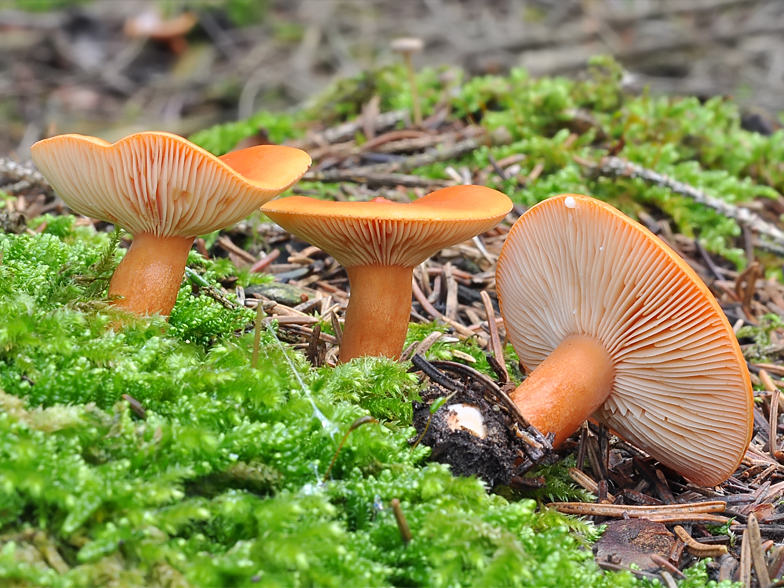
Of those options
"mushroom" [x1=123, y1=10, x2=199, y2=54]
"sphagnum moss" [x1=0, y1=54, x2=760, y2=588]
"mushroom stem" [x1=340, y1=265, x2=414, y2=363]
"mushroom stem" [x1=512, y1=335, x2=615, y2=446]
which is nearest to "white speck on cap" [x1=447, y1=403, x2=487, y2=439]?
"sphagnum moss" [x1=0, y1=54, x2=760, y2=588]

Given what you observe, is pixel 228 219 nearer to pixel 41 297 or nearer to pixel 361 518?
pixel 41 297

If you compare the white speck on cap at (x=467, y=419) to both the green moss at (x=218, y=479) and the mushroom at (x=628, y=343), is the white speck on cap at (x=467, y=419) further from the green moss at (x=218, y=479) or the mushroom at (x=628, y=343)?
the mushroom at (x=628, y=343)

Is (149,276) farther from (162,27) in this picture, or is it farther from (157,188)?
(162,27)

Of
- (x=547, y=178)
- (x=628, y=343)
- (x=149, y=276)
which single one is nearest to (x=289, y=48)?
(x=547, y=178)

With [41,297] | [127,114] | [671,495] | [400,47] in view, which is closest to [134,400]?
[41,297]

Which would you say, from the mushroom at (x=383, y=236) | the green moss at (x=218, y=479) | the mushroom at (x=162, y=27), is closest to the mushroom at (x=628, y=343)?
the mushroom at (x=383, y=236)

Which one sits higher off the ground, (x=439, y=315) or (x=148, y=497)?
(x=439, y=315)
